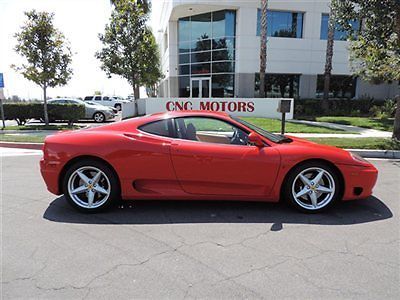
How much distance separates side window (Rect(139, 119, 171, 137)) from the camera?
12.8 feet

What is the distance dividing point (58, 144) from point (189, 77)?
19.8m

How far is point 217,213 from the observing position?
388 centimetres

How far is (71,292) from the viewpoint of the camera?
2344 millimetres

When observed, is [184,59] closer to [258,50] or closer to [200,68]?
[200,68]

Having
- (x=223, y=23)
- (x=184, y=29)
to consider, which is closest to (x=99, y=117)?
(x=184, y=29)

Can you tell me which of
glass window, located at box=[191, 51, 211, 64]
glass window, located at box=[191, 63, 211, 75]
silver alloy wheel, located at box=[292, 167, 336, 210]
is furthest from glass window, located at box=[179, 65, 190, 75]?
silver alloy wheel, located at box=[292, 167, 336, 210]

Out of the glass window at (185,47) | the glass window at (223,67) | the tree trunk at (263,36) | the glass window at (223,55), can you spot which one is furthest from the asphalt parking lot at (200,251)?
the glass window at (185,47)

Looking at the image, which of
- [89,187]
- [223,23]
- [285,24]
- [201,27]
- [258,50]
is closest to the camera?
[89,187]

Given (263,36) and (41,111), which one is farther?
(263,36)

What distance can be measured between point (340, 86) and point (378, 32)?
15014mm

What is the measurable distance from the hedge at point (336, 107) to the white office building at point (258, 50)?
2.31m

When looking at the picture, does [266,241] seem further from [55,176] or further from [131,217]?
[55,176]

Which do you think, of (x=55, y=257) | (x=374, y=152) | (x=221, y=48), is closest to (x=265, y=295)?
(x=55, y=257)

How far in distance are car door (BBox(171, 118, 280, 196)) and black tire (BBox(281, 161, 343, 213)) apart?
0.26 m
